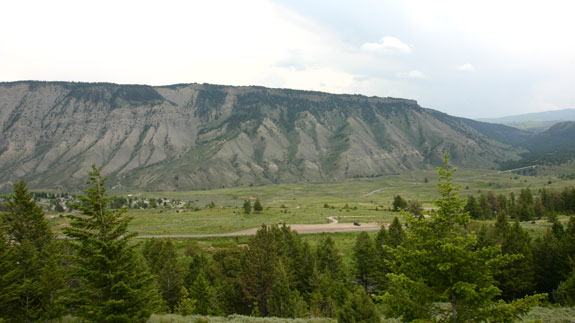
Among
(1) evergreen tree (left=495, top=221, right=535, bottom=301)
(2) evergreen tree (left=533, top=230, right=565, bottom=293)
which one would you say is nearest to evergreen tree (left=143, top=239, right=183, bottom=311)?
(1) evergreen tree (left=495, top=221, right=535, bottom=301)

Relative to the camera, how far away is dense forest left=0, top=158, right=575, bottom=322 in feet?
34.1

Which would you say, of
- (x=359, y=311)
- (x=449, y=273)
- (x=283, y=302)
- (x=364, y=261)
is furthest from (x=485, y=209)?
(x=449, y=273)

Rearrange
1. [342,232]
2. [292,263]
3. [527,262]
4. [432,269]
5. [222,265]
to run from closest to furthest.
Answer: [432,269] → [527,262] → [292,263] → [222,265] → [342,232]

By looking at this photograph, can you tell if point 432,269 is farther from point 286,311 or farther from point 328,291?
point 328,291

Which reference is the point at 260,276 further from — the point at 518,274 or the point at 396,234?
the point at 518,274

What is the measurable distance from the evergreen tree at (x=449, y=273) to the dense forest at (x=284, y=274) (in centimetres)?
4

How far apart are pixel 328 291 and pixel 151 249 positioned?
27207 mm

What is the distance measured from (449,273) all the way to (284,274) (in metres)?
21.8

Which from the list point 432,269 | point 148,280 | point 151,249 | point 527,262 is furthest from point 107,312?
point 527,262

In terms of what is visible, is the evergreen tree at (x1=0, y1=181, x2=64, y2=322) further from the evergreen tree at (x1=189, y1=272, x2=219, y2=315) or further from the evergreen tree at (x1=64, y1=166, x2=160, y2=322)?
the evergreen tree at (x1=189, y1=272, x2=219, y2=315)

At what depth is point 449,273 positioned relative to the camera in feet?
33.6

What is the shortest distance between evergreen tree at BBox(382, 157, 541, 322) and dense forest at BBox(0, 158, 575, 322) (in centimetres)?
4

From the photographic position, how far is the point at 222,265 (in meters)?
45.6

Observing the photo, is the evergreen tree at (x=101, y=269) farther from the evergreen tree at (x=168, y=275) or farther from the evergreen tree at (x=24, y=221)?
the evergreen tree at (x=168, y=275)
